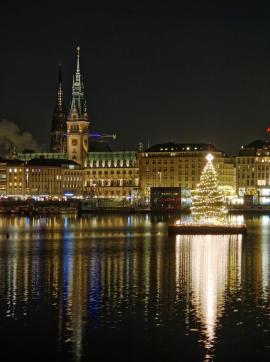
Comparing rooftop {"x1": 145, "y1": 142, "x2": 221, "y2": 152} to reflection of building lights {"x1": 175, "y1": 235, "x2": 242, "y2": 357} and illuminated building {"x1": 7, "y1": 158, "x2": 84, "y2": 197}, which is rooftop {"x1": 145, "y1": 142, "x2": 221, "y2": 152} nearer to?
illuminated building {"x1": 7, "y1": 158, "x2": 84, "y2": 197}

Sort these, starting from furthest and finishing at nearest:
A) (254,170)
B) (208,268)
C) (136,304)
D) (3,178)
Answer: (3,178) < (254,170) < (208,268) < (136,304)

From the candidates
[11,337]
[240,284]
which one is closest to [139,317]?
[11,337]

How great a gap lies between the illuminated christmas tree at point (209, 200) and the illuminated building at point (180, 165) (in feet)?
360

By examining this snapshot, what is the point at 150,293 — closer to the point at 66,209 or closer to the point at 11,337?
the point at 11,337

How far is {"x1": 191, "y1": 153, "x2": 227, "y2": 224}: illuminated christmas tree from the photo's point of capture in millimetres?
69000

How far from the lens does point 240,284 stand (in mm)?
37875

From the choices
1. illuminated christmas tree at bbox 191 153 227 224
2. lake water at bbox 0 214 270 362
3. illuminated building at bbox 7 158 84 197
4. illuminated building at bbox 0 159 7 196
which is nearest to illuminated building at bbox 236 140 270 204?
illuminated building at bbox 7 158 84 197

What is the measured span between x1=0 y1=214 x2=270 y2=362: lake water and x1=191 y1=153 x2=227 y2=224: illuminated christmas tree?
13.4 m

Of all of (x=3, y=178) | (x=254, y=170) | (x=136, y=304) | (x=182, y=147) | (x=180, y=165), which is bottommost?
(x=136, y=304)

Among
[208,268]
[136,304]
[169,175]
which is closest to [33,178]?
[169,175]

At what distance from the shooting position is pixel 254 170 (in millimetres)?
182000

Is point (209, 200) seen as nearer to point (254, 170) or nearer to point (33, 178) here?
point (254, 170)

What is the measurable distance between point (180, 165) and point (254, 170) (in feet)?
52.5

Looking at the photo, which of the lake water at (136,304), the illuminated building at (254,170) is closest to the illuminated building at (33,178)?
the illuminated building at (254,170)
